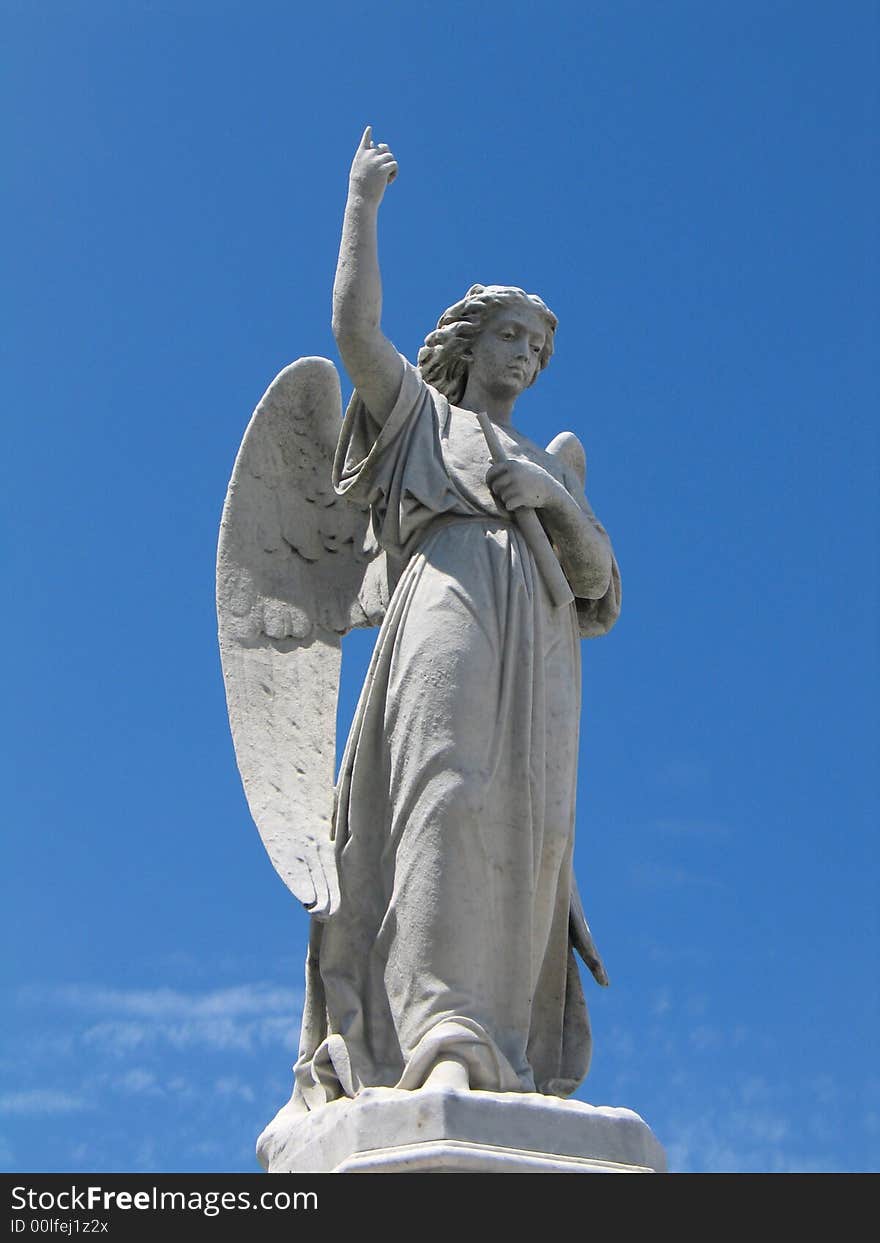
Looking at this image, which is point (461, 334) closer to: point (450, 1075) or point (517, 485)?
point (517, 485)

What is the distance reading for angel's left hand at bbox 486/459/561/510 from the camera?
8.47 meters

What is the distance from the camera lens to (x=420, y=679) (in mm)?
8031

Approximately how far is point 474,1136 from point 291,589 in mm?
3257

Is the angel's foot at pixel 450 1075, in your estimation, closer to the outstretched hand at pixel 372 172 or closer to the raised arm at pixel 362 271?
the raised arm at pixel 362 271

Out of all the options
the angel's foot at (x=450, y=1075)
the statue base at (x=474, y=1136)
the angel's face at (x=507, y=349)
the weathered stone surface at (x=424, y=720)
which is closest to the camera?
the statue base at (x=474, y=1136)

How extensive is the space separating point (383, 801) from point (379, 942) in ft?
2.06

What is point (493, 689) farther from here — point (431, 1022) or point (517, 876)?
point (431, 1022)

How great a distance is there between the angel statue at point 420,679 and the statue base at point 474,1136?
23 centimetres

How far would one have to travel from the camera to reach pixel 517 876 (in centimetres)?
787

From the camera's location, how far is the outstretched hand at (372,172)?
842cm

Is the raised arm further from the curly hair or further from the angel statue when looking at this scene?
the curly hair

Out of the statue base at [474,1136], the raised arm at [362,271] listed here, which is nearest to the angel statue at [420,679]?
the raised arm at [362,271]
